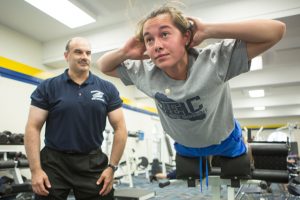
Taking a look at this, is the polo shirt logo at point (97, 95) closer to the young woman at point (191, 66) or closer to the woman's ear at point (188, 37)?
the young woman at point (191, 66)

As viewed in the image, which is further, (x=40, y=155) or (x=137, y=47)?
(x=40, y=155)

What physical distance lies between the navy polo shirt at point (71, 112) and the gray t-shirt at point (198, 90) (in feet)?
1.69

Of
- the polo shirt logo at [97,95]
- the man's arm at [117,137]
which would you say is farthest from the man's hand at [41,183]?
the polo shirt logo at [97,95]

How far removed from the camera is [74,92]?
1822 millimetres

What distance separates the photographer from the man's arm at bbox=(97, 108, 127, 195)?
5.77ft

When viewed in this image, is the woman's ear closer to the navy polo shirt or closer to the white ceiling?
the white ceiling

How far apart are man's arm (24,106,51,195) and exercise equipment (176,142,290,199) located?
840 millimetres

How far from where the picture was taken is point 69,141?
170 cm

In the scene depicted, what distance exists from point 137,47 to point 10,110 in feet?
14.5

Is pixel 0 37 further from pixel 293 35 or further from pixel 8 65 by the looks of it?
pixel 293 35

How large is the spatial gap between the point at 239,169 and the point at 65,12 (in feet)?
12.8

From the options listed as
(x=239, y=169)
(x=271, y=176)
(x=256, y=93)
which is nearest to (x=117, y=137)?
(x=239, y=169)

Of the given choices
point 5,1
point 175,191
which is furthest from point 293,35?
point 5,1

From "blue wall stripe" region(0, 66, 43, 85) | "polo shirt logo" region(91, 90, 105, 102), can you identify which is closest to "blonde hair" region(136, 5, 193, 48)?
"polo shirt logo" region(91, 90, 105, 102)
